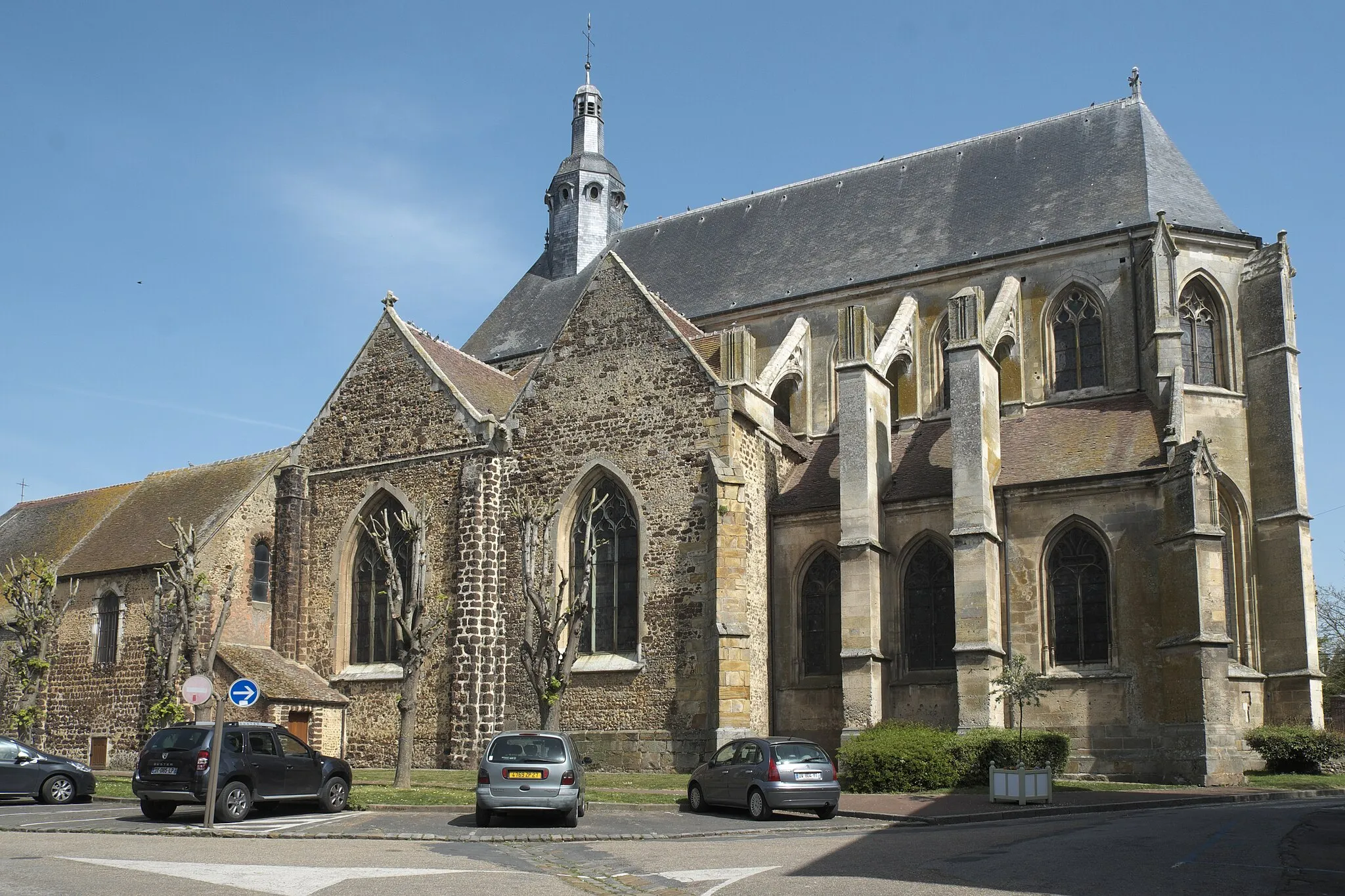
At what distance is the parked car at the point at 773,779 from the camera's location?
17734 millimetres

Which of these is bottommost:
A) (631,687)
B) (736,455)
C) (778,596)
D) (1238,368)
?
(631,687)

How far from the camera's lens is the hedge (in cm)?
2145

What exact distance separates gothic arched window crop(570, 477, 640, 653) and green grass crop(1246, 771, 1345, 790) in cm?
1165

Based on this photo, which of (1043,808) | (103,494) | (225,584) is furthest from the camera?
(103,494)

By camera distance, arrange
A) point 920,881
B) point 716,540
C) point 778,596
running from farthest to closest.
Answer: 1. point 778,596
2. point 716,540
3. point 920,881

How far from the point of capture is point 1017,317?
98.4 ft

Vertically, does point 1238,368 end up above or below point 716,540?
above

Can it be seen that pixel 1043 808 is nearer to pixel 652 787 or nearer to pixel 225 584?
pixel 652 787

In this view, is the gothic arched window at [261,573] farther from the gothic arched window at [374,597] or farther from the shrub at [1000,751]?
the shrub at [1000,751]

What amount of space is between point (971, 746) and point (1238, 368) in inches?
450

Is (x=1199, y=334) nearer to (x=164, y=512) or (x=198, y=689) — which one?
(x=198, y=689)

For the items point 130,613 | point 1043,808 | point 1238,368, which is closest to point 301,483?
point 130,613

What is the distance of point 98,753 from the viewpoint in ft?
96.7

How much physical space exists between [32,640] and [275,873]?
70.5 ft
